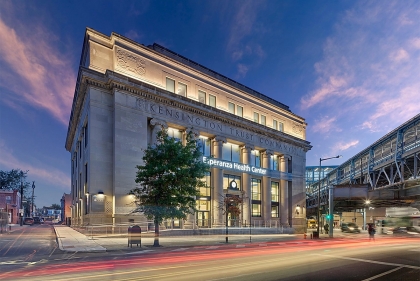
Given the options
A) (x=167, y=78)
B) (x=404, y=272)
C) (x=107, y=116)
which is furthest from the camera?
(x=167, y=78)

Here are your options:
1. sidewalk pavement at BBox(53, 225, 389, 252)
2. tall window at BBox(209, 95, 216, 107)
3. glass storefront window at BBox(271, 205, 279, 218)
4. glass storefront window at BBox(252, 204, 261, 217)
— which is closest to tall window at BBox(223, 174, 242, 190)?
glass storefront window at BBox(252, 204, 261, 217)

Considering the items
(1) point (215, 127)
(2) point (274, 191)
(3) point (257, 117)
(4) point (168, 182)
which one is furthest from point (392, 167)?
(4) point (168, 182)

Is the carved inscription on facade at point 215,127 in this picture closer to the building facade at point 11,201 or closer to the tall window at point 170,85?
the tall window at point 170,85

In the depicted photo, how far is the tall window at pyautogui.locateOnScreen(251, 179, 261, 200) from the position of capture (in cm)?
5237

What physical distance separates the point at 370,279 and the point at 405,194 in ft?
115

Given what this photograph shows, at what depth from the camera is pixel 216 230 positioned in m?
37.3

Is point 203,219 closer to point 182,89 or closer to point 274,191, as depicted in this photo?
point 182,89

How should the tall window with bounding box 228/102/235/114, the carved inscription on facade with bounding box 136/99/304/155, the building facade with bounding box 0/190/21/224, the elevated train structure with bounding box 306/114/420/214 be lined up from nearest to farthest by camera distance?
the elevated train structure with bounding box 306/114/420/214 → the carved inscription on facade with bounding box 136/99/304/155 → the tall window with bounding box 228/102/235/114 → the building facade with bounding box 0/190/21/224

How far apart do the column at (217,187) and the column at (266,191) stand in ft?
35.2

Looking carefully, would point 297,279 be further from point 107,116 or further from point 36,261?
point 107,116

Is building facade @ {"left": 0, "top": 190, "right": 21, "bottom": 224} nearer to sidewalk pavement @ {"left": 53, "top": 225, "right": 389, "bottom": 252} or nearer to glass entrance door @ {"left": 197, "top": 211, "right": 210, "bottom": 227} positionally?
glass entrance door @ {"left": 197, "top": 211, "right": 210, "bottom": 227}

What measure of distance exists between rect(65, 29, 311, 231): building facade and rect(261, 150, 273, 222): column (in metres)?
0.17

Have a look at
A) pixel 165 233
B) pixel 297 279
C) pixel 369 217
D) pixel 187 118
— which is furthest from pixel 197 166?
pixel 369 217

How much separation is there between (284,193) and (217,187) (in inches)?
668
